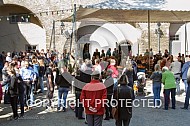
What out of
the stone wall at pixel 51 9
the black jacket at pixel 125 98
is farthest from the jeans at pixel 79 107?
the stone wall at pixel 51 9

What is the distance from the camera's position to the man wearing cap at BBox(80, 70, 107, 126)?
20.8 ft

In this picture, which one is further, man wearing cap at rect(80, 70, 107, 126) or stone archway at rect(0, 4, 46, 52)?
stone archway at rect(0, 4, 46, 52)

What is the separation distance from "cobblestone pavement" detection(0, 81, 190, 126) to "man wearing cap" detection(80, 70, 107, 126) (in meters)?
1.83

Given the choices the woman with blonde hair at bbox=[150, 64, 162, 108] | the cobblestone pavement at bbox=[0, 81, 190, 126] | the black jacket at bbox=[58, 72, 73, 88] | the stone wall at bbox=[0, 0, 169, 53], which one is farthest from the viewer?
the stone wall at bbox=[0, 0, 169, 53]

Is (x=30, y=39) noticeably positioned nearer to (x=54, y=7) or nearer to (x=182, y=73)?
(x=54, y=7)

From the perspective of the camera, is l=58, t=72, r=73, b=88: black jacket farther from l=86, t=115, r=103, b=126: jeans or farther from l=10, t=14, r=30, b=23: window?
l=10, t=14, r=30, b=23: window

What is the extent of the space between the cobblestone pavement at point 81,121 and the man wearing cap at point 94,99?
1.83 m

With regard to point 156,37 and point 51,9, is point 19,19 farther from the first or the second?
point 156,37

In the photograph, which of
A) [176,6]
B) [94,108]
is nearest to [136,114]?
[94,108]

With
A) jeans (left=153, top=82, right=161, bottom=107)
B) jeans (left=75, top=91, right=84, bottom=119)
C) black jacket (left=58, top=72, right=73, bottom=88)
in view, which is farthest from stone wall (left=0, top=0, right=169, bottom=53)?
jeans (left=75, top=91, right=84, bottom=119)

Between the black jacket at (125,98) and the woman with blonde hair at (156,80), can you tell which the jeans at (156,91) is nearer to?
the woman with blonde hair at (156,80)

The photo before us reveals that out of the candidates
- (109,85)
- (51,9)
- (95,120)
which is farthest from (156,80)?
(51,9)

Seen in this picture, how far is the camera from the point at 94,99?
6.37 meters

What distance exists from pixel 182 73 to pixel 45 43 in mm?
16414
